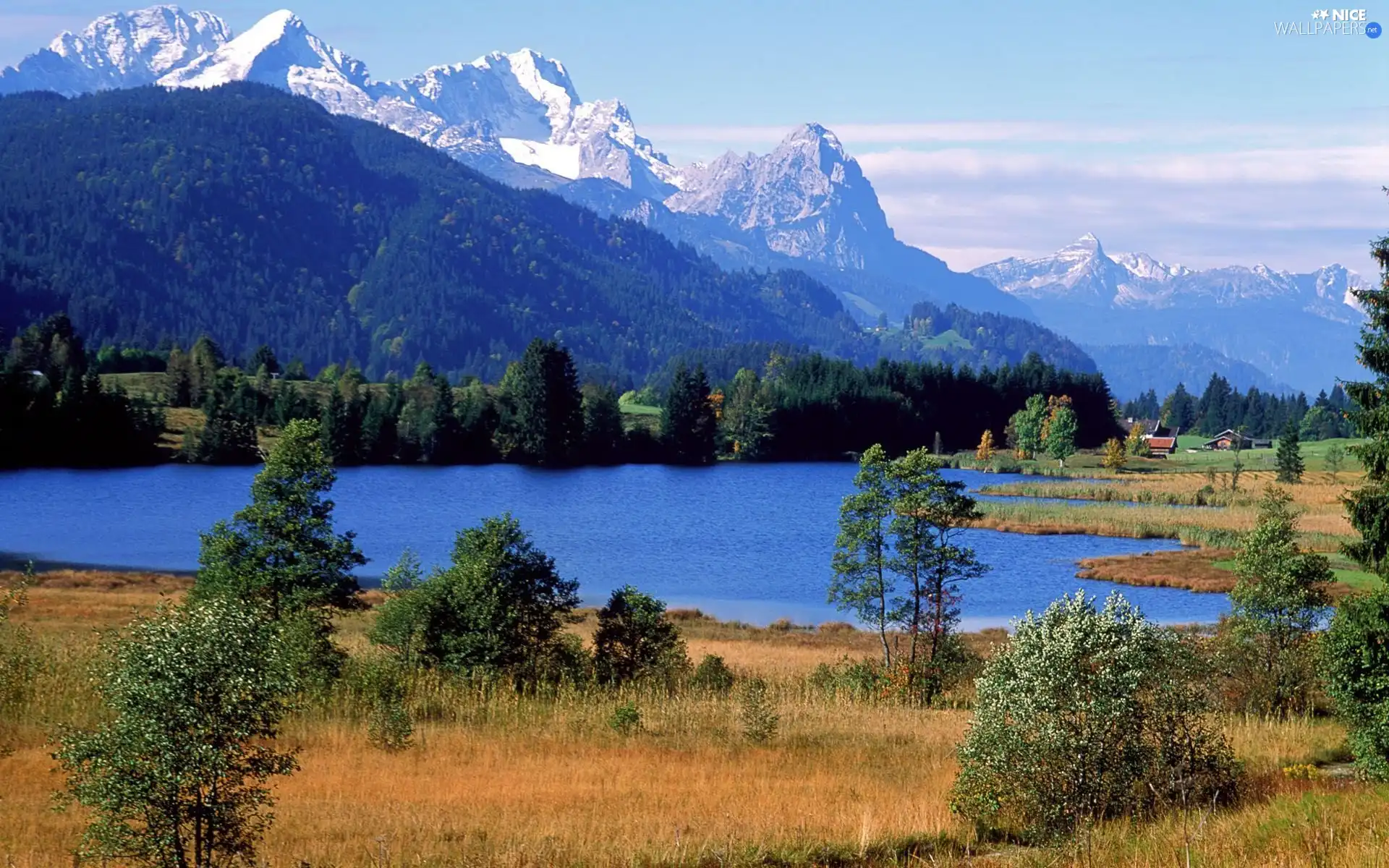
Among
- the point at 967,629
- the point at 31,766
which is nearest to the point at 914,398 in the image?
the point at 967,629

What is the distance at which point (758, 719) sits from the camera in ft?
74.9

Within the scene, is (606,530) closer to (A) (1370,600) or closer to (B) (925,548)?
(B) (925,548)

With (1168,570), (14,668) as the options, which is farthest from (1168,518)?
(14,668)

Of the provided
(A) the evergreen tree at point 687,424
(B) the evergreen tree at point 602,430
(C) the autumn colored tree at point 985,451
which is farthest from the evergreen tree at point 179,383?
(C) the autumn colored tree at point 985,451

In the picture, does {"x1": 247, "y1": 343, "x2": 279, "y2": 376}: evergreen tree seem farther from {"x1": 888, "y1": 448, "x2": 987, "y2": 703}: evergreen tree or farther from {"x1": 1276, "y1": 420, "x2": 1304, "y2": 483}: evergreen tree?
{"x1": 888, "y1": 448, "x2": 987, "y2": 703}: evergreen tree

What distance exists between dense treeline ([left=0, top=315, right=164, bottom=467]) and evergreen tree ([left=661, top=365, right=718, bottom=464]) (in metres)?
59.9

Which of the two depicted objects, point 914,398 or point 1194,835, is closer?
point 1194,835

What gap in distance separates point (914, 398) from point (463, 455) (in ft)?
258

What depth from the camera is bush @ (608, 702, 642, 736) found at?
22.8 m

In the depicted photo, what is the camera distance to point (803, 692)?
3003cm

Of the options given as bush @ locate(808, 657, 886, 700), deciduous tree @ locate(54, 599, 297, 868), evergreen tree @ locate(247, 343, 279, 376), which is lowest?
bush @ locate(808, 657, 886, 700)

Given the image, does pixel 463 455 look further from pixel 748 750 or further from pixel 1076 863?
pixel 1076 863

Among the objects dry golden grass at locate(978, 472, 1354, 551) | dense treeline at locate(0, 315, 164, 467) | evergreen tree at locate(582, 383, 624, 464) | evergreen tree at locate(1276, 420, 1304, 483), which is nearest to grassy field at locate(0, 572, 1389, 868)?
dry golden grass at locate(978, 472, 1354, 551)

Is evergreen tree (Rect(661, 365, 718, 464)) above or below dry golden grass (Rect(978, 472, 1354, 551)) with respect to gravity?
above
